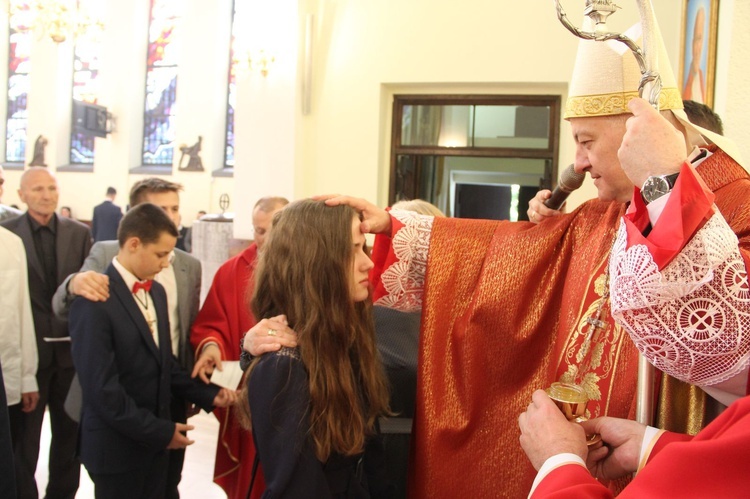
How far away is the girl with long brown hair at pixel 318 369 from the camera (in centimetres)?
160

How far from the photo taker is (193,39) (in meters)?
12.5

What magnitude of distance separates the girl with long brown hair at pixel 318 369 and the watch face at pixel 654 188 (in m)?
0.82

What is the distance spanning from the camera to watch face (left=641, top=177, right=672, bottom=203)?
110cm

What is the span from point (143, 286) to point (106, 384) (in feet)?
1.38

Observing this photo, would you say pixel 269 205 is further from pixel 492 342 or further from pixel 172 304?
pixel 492 342

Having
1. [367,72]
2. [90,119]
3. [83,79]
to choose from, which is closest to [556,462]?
[367,72]

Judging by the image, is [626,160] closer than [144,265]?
Yes

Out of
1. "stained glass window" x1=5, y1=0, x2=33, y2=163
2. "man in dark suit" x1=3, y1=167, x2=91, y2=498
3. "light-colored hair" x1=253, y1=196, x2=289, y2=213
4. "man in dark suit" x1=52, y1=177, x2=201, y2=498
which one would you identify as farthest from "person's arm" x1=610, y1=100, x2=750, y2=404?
"stained glass window" x1=5, y1=0, x2=33, y2=163

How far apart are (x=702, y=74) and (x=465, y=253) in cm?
224

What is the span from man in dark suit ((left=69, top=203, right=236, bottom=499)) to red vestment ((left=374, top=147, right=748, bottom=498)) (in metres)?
1.11

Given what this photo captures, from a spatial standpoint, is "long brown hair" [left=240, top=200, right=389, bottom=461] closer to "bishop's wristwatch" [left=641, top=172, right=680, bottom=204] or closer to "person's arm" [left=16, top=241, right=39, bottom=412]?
"bishop's wristwatch" [left=641, top=172, right=680, bottom=204]

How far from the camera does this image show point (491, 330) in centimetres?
175

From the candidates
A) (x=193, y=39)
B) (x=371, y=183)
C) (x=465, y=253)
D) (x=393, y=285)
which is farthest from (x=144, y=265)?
(x=193, y=39)

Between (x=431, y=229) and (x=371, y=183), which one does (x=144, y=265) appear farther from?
(x=371, y=183)
